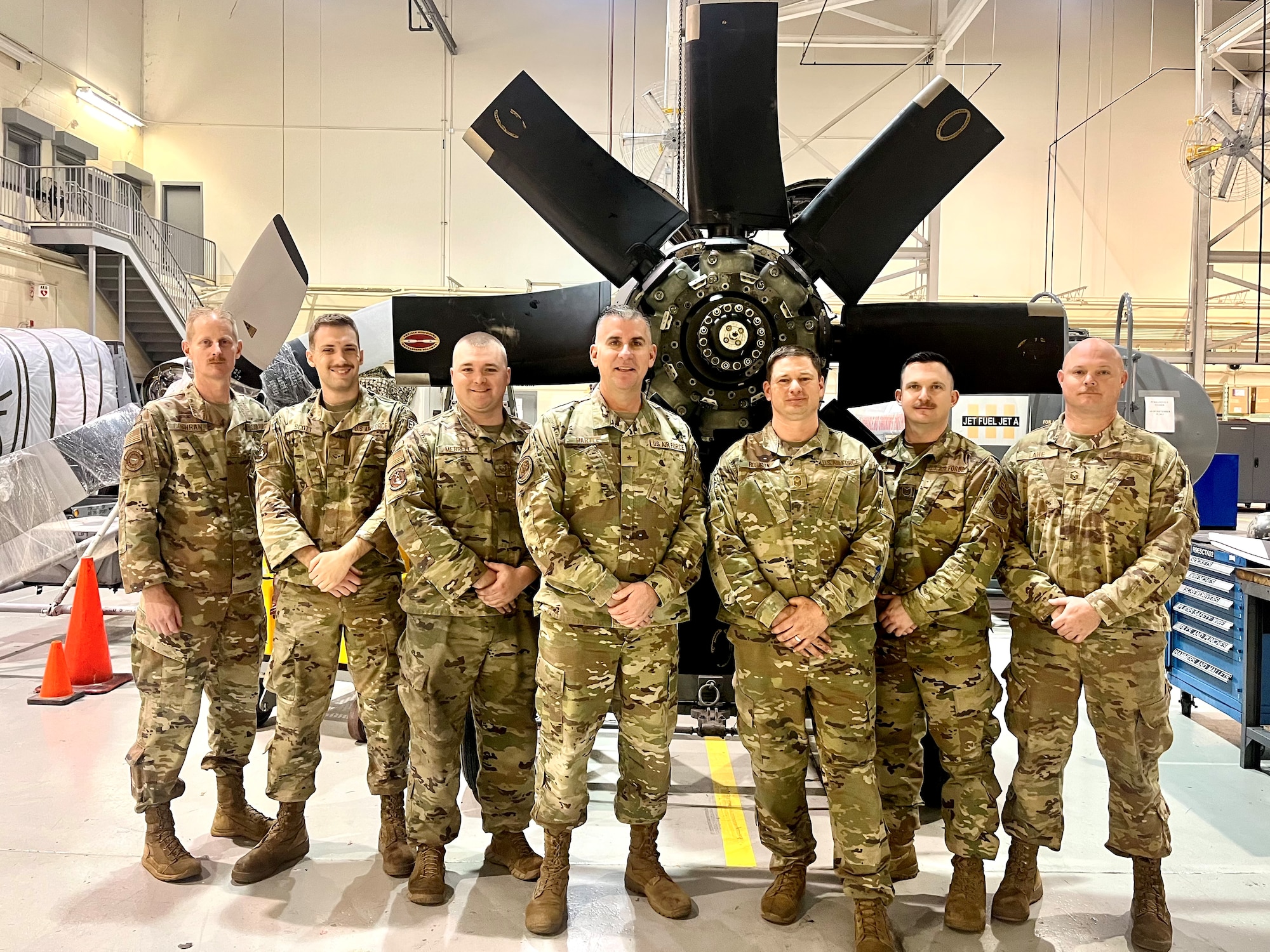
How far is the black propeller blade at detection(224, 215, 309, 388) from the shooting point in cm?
417

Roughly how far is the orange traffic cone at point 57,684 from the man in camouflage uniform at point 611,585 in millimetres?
4220

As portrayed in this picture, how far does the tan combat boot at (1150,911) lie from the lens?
2918 millimetres

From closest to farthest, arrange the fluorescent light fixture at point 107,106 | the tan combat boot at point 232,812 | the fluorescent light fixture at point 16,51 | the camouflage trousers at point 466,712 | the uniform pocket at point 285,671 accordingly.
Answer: the camouflage trousers at point 466,712, the uniform pocket at point 285,671, the tan combat boot at point 232,812, the fluorescent light fixture at point 16,51, the fluorescent light fixture at point 107,106

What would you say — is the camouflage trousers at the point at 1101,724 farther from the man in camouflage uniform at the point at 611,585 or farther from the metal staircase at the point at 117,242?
the metal staircase at the point at 117,242

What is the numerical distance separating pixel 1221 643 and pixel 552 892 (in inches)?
166

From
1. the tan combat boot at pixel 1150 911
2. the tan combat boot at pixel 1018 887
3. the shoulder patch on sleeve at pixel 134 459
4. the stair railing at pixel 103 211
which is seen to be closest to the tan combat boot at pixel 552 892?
the tan combat boot at pixel 1018 887

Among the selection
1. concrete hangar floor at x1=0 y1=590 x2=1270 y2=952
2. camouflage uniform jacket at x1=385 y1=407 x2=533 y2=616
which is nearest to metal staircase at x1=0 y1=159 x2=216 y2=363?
concrete hangar floor at x1=0 y1=590 x2=1270 y2=952

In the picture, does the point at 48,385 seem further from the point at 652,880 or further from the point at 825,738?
the point at 825,738

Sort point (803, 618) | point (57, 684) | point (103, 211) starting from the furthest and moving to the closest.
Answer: point (103, 211) → point (57, 684) → point (803, 618)

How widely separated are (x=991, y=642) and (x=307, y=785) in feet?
19.4

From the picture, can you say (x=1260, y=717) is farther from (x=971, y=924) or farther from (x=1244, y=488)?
(x=1244, y=488)

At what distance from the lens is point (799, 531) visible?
2941mm

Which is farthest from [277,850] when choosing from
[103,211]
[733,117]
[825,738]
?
[103,211]

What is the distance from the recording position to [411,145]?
17.8 metres
